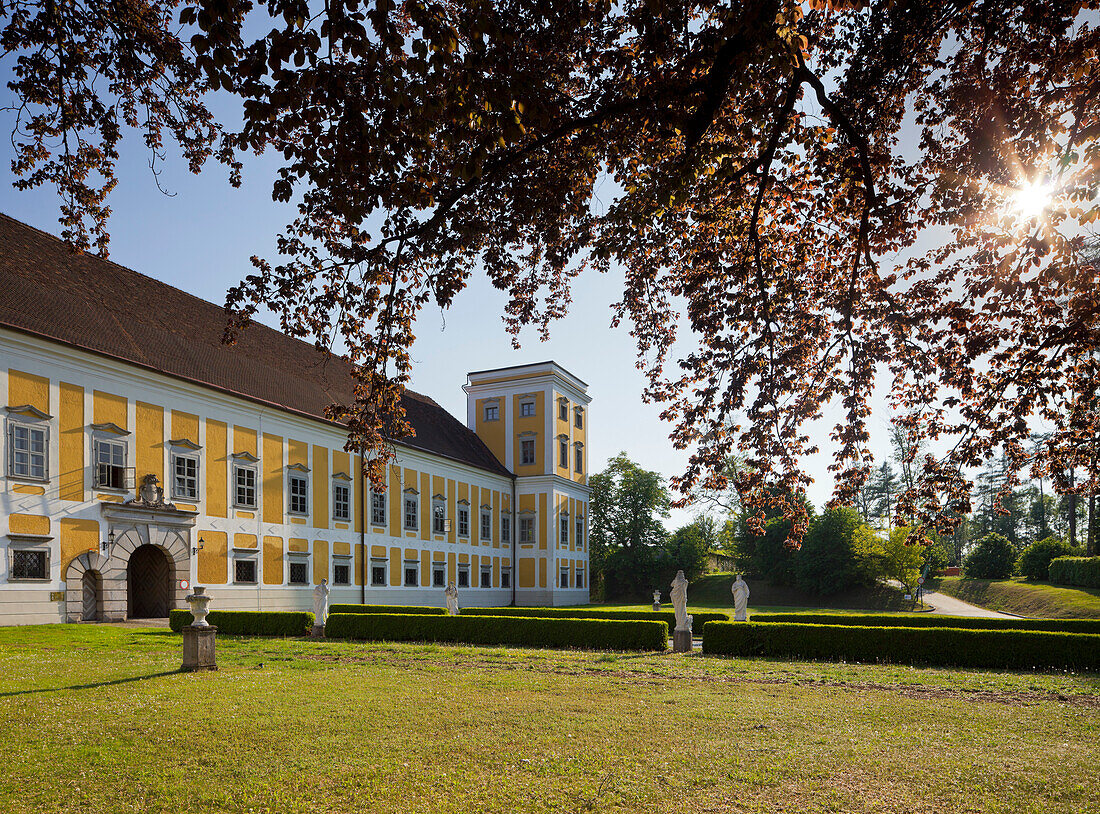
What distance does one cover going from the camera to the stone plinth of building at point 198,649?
13156 mm

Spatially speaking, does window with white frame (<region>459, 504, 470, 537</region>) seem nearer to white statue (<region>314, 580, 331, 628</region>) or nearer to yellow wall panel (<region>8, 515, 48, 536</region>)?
white statue (<region>314, 580, 331, 628</region>)

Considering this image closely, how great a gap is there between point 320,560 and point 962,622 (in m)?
23.7

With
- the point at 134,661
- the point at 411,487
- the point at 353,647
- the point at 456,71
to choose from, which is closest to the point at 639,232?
the point at 456,71

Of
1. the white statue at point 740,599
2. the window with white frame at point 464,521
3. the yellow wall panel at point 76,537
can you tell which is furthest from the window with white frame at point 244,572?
the white statue at point 740,599

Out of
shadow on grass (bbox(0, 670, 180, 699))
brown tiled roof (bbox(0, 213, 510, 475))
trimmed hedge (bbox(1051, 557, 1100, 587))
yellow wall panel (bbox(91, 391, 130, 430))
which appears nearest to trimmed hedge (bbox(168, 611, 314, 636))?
brown tiled roof (bbox(0, 213, 510, 475))

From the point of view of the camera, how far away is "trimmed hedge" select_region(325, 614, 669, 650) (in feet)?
62.2

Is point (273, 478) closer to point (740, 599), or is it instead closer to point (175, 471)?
point (175, 471)

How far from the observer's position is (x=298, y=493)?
105 ft

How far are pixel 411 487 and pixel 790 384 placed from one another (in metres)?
32.4

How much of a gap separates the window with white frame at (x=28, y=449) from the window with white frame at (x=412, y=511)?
18614mm

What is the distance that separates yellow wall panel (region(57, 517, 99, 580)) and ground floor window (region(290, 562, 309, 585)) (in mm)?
8958

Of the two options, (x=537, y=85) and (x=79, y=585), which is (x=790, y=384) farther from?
(x=79, y=585)

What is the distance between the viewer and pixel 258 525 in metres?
29.6

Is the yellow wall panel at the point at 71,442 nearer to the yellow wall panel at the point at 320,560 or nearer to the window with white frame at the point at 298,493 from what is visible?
the window with white frame at the point at 298,493
